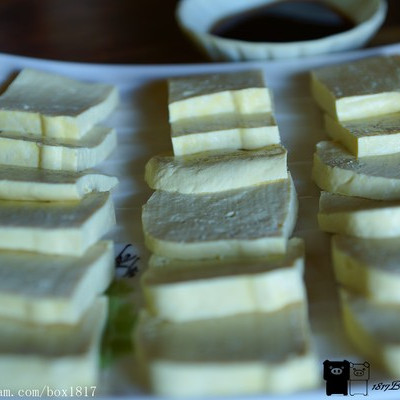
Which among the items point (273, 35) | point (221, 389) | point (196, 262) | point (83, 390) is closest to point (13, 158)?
point (196, 262)

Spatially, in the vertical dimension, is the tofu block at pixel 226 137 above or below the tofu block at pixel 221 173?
above

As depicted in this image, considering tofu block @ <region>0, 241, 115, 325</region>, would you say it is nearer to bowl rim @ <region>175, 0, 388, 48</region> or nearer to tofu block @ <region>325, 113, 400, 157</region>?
tofu block @ <region>325, 113, 400, 157</region>

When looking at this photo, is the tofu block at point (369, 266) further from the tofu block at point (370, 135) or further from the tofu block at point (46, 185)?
the tofu block at point (46, 185)

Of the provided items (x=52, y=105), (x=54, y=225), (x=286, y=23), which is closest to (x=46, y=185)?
(x=54, y=225)

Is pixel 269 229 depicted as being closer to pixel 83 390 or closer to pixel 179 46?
pixel 83 390

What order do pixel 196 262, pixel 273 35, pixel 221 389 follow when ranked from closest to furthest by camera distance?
pixel 221 389, pixel 196 262, pixel 273 35

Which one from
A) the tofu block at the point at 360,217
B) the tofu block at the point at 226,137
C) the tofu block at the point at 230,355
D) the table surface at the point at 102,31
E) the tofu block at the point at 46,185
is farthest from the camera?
the table surface at the point at 102,31

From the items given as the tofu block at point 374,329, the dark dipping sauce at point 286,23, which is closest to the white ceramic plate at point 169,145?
the tofu block at point 374,329

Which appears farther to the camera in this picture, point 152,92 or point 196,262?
point 152,92
